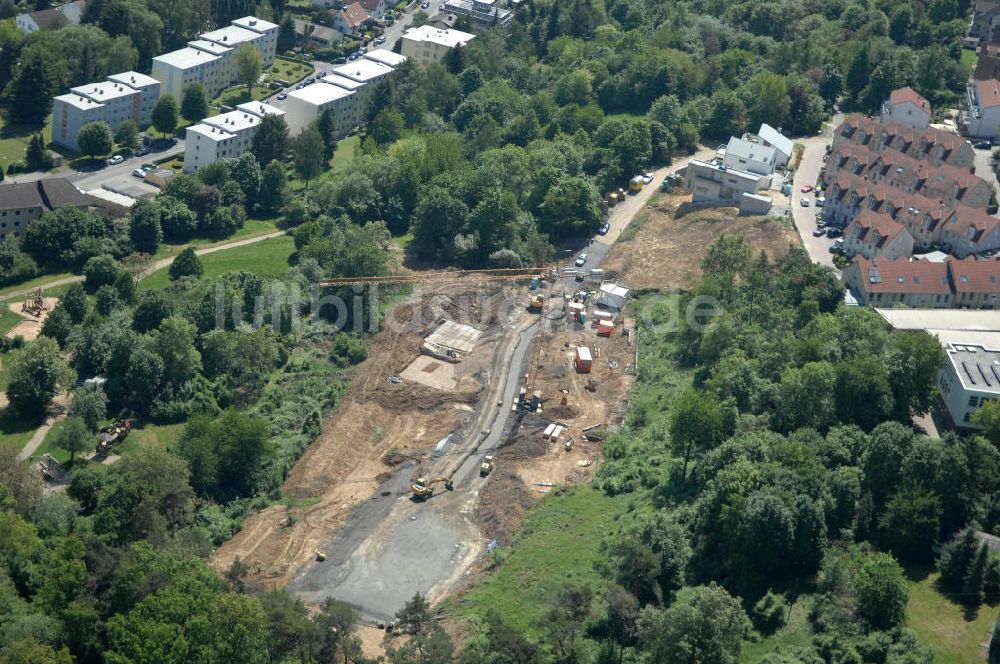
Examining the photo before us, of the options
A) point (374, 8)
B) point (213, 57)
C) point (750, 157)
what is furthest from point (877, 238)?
point (374, 8)

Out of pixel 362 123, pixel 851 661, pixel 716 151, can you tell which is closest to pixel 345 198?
pixel 362 123

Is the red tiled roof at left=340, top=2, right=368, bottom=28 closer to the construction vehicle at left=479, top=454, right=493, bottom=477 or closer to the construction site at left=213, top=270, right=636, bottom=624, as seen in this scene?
the construction site at left=213, top=270, right=636, bottom=624

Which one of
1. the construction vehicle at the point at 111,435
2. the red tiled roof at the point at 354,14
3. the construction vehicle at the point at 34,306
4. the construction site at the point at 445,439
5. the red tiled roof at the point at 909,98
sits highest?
the red tiled roof at the point at 909,98

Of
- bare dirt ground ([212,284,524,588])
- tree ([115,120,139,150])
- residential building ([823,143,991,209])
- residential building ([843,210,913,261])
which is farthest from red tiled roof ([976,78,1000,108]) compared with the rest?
tree ([115,120,139,150])

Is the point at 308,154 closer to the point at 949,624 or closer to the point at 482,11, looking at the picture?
the point at 482,11

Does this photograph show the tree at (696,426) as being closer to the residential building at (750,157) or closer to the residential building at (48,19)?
the residential building at (750,157)

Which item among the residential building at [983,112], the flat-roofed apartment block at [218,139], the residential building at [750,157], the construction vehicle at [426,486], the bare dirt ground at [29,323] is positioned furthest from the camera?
the flat-roofed apartment block at [218,139]

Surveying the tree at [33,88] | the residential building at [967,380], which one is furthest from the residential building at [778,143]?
the tree at [33,88]
